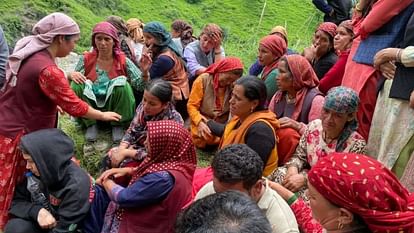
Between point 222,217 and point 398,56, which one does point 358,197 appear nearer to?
point 222,217

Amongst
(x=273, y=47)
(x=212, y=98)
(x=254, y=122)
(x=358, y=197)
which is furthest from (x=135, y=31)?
(x=358, y=197)

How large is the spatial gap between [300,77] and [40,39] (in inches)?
79.6

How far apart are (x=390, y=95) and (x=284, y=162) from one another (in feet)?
3.03

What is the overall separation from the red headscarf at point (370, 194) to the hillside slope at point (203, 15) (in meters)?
6.49

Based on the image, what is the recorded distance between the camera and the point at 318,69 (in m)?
5.13

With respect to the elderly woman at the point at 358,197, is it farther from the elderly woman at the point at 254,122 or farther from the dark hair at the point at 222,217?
the elderly woman at the point at 254,122

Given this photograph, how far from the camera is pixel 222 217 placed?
1614 millimetres

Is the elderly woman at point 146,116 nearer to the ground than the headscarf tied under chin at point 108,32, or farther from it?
nearer to the ground

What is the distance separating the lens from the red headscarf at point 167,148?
3154mm

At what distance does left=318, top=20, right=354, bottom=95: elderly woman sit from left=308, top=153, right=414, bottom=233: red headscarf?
2511 mm

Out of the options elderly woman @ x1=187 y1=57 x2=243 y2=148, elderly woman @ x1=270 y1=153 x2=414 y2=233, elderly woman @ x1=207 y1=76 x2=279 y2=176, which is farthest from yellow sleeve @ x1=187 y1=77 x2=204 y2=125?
elderly woman @ x1=270 y1=153 x2=414 y2=233

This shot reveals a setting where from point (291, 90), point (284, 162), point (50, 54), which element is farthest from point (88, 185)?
point (291, 90)

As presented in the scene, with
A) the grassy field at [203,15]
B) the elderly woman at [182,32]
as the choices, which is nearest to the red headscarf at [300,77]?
the elderly woman at [182,32]

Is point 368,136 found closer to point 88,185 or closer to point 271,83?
point 271,83
